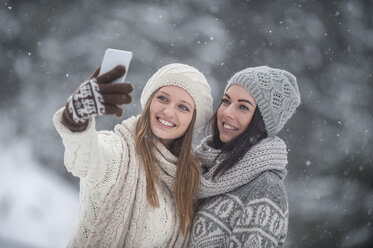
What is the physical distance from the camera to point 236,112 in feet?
8.59

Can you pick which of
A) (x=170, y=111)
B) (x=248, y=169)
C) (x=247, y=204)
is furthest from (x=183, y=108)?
(x=247, y=204)

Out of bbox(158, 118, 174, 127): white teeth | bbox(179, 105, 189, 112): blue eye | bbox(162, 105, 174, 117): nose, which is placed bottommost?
bbox(158, 118, 174, 127): white teeth

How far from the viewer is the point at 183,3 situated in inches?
281

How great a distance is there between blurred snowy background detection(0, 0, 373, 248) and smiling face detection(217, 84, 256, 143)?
4.62m

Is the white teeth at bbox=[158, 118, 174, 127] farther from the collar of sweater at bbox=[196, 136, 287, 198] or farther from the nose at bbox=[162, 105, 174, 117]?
the collar of sweater at bbox=[196, 136, 287, 198]

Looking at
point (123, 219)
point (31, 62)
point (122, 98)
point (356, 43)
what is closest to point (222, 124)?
point (123, 219)

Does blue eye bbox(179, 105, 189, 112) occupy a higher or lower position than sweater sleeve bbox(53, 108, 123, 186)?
higher

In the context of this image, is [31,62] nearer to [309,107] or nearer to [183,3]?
[183,3]

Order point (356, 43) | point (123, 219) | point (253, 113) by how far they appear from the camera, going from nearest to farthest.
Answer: point (123, 219), point (253, 113), point (356, 43)

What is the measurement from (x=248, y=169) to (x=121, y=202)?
2.47 feet

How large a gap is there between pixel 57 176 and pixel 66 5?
3.07m

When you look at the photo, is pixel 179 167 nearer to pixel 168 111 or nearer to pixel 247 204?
pixel 168 111

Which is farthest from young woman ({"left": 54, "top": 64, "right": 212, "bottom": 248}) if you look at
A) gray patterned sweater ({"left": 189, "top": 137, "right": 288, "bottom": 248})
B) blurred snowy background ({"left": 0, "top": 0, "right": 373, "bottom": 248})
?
blurred snowy background ({"left": 0, "top": 0, "right": 373, "bottom": 248})

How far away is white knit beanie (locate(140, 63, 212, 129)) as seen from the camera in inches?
95.0
